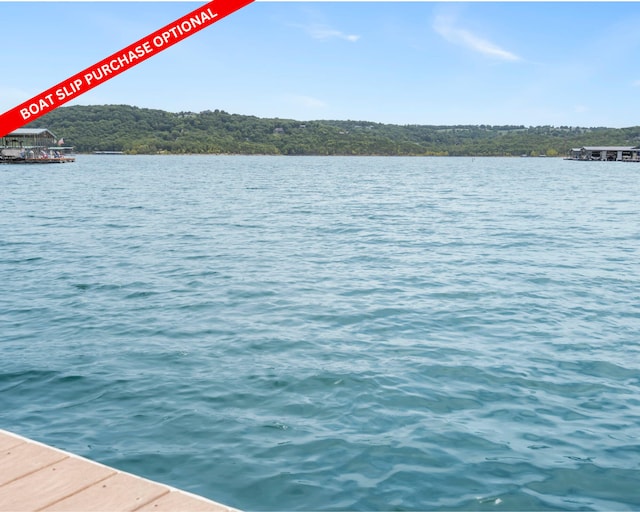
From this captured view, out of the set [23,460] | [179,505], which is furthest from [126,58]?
[23,460]

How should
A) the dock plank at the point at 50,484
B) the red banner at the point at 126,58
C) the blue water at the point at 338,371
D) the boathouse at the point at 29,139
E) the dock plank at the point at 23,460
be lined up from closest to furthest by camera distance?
the red banner at the point at 126,58, the dock plank at the point at 50,484, the dock plank at the point at 23,460, the blue water at the point at 338,371, the boathouse at the point at 29,139

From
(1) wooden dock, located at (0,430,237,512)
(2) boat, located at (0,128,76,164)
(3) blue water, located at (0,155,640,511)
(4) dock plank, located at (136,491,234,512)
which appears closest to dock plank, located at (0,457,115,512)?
(1) wooden dock, located at (0,430,237,512)

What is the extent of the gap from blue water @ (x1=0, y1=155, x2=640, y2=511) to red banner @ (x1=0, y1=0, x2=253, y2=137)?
21.1 feet

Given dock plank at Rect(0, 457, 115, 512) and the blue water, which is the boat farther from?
dock plank at Rect(0, 457, 115, 512)

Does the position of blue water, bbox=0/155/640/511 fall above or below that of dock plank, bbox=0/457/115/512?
below

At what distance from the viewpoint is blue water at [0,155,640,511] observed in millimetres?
8344

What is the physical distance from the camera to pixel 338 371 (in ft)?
39.8

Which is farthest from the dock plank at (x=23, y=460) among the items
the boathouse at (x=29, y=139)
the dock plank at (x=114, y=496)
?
the boathouse at (x=29, y=139)

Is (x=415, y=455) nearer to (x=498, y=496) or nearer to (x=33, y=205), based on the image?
(x=498, y=496)

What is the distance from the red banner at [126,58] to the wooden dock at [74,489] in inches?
149

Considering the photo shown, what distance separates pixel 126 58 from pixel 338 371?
1030 cm

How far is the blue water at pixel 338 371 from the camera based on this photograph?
834 centimetres

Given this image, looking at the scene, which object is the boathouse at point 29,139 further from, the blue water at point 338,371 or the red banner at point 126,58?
the red banner at point 126,58

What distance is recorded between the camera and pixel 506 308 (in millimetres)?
16906
